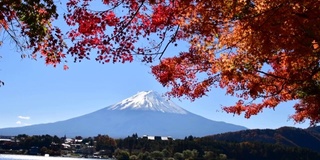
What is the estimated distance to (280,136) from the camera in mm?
161625

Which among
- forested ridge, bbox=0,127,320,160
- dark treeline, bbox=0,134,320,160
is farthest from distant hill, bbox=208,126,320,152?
dark treeline, bbox=0,134,320,160

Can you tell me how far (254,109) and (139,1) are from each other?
7.95m

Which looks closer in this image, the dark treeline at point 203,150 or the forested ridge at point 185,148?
the dark treeline at point 203,150

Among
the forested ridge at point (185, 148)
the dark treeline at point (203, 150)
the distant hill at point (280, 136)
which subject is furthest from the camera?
the distant hill at point (280, 136)

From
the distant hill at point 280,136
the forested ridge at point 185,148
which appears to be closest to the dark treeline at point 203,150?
the forested ridge at point 185,148

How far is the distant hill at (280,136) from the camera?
509 ft

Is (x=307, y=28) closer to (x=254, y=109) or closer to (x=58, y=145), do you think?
(x=254, y=109)

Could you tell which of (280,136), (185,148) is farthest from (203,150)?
(280,136)

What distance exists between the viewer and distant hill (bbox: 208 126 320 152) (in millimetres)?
155238

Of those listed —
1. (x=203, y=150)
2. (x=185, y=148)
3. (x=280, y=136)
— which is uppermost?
(x=280, y=136)

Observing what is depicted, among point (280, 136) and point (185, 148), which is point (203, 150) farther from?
point (280, 136)

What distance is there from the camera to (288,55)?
12109mm

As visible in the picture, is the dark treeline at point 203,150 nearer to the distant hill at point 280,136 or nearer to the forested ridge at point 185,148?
the forested ridge at point 185,148

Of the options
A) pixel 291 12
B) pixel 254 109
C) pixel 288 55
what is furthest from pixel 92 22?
pixel 254 109
